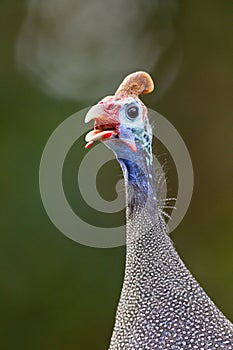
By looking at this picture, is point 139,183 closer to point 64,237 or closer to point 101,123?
point 101,123

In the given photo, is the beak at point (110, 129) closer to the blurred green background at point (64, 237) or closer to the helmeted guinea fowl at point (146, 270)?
the helmeted guinea fowl at point (146, 270)

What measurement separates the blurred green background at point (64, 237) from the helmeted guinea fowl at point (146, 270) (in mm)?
1873

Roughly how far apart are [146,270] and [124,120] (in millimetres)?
Result: 339

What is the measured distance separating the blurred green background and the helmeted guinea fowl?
1.87 m

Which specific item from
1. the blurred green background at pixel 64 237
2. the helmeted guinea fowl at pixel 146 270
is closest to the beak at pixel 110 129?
the helmeted guinea fowl at pixel 146 270

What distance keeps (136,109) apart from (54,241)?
6.55 feet

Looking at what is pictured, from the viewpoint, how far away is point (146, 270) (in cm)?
162

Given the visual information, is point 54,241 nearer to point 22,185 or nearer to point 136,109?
point 22,185

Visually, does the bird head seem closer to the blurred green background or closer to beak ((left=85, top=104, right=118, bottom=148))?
beak ((left=85, top=104, right=118, bottom=148))

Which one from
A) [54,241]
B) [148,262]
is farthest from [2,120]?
[148,262]

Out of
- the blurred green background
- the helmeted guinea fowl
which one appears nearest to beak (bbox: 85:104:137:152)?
the helmeted guinea fowl

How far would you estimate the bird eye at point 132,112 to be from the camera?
5.48 ft

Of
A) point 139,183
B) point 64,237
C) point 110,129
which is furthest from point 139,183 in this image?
point 64,237

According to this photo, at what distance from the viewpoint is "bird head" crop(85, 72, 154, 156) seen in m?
1.65
